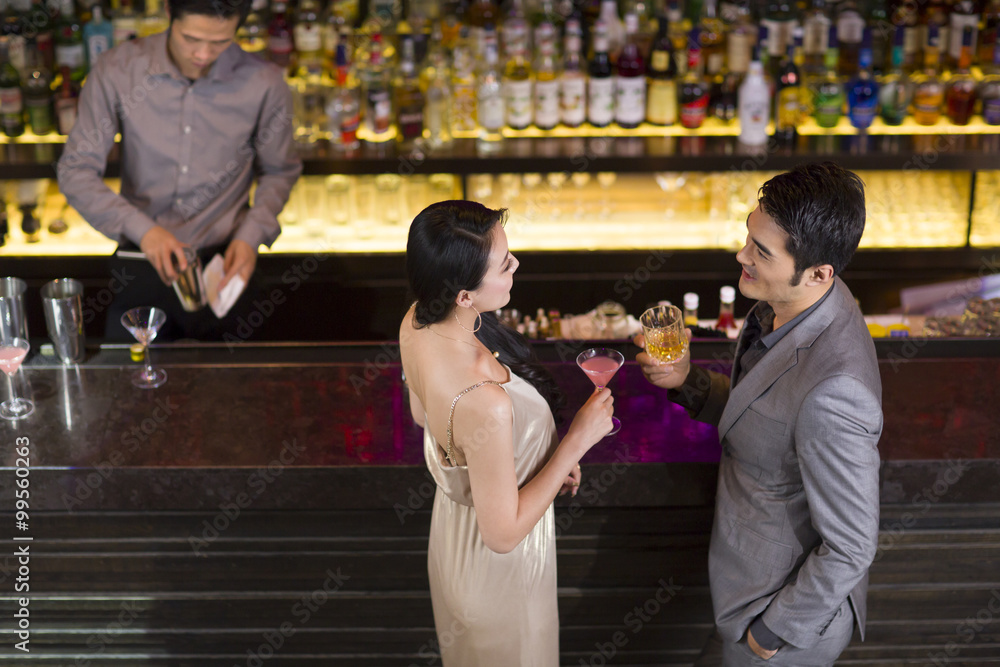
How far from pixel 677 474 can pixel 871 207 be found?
8.22ft

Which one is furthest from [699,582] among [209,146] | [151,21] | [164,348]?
[151,21]

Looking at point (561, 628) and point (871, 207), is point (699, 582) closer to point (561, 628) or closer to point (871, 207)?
point (561, 628)

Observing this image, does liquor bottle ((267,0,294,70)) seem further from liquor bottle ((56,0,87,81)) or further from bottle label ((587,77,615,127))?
bottle label ((587,77,615,127))

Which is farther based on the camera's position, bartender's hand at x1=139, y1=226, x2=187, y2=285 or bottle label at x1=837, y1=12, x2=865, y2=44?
bottle label at x1=837, y1=12, x2=865, y2=44

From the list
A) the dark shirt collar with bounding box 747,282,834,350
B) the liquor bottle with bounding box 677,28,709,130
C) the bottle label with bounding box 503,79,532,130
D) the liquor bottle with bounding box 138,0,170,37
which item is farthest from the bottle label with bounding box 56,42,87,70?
the dark shirt collar with bounding box 747,282,834,350

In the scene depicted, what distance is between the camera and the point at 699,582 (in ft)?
7.55

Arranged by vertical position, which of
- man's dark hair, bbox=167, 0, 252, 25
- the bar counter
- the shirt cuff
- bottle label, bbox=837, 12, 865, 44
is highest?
man's dark hair, bbox=167, 0, 252, 25

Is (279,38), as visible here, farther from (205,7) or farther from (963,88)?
(963,88)

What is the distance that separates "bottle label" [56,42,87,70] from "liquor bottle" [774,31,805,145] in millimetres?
2637

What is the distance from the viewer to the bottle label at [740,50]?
3918 mm

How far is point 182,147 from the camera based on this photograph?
3312 mm

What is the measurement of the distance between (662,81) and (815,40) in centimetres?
62

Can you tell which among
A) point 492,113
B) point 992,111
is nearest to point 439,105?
point 492,113

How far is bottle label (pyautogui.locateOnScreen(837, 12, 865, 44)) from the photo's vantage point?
395 cm
